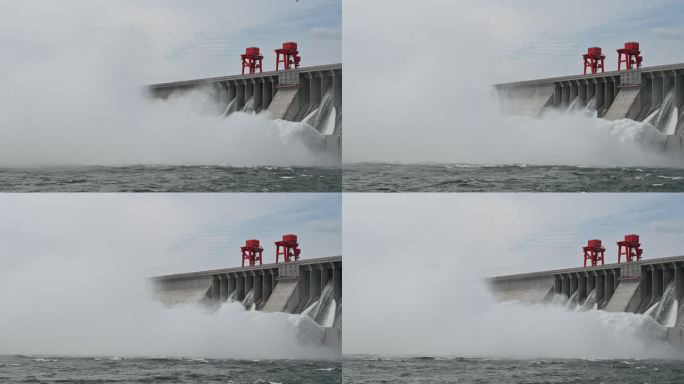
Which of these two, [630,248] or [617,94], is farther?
[617,94]

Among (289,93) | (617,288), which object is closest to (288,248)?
(289,93)

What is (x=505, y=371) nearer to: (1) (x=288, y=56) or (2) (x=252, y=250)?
(2) (x=252, y=250)

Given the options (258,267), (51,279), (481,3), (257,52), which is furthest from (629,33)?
(51,279)

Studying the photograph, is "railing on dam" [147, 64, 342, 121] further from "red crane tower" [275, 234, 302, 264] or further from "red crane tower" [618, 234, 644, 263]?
"red crane tower" [618, 234, 644, 263]

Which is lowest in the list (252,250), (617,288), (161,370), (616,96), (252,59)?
(161,370)

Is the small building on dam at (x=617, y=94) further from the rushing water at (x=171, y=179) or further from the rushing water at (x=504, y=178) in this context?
the rushing water at (x=171, y=179)

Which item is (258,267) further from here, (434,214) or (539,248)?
(539,248)

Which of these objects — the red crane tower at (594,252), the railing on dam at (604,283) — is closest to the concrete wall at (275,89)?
the railing on dam at (604,283)
